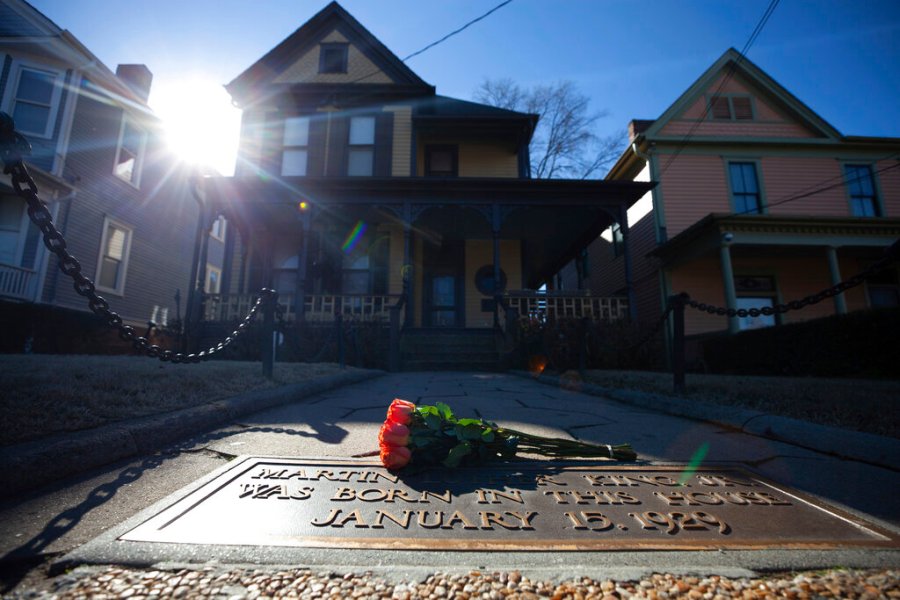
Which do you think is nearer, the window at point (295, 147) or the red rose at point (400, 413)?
the red rose at point (400, 413)

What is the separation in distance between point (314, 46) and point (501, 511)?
16.3m

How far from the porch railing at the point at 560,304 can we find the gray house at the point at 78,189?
8.17 metres

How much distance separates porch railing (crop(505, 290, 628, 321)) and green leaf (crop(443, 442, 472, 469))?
7651 mm

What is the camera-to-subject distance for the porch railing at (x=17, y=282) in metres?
9.34

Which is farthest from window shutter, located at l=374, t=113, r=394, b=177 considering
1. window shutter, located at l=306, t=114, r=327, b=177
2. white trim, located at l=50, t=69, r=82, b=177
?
white trim, located at l=50, t=69, r=82, b=177

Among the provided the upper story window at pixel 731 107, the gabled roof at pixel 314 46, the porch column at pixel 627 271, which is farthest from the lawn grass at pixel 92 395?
the upper story window at pixel 731 107

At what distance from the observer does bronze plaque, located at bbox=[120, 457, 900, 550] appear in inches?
49.6

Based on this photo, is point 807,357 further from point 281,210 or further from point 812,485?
point 281,210

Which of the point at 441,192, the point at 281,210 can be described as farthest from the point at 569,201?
the point at 281,210

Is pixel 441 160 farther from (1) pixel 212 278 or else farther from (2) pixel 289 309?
(1) pixel 212 278

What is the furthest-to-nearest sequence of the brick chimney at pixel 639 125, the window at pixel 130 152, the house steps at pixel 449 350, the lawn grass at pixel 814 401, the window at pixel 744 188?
1. the brick chimney at pixel 639 125
2. the window at pixel 744 188
3. the window at pixel 130 152
4. the house steps at pixel 449 350
5. the lawn grass at pixel 814 401

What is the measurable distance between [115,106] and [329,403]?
14.4 metres

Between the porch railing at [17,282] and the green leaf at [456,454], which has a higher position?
the porch railing at [17,282]

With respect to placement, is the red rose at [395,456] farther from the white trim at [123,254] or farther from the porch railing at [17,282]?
the white trim at [123,254]
